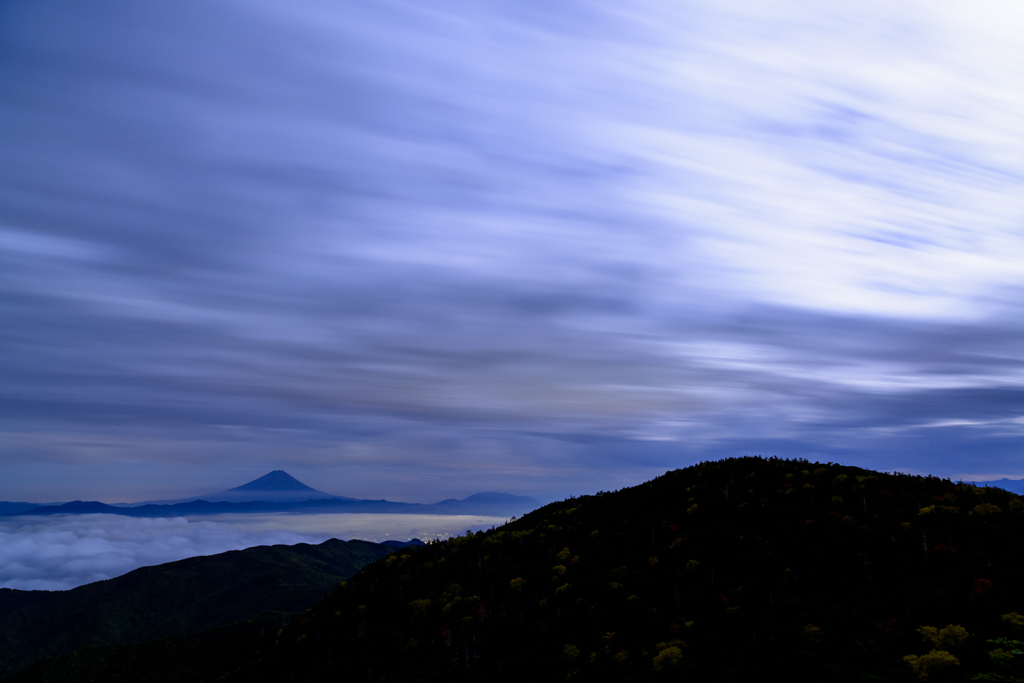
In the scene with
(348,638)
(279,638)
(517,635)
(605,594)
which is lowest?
(279,638)

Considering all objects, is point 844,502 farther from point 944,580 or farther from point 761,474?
Answer: point 944,580

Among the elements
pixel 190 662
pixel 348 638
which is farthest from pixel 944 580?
pixel 190 662

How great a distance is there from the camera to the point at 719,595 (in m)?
22.4

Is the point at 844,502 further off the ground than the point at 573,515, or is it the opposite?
the point at 844,502

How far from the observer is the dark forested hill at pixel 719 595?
17672 millimetres

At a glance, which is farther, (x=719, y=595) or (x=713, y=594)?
(x=713, y=594)

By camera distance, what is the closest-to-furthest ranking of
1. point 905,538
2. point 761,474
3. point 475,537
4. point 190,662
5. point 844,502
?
1. point 905,538
2. point 844,502
3. point 761,474
4. point 475,537
5. point 190,662

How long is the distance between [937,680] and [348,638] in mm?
26771

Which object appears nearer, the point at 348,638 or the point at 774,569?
the point at 774,569

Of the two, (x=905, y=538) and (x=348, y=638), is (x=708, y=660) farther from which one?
(x=348, y=638)

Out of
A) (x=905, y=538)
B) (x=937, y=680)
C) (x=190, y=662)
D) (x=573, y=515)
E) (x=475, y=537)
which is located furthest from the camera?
(x=190, y=662)

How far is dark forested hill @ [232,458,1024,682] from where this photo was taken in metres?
17.7

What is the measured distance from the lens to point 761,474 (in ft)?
114

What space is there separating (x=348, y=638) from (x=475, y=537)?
42.1ft
